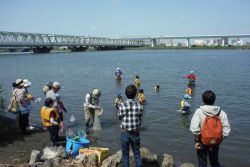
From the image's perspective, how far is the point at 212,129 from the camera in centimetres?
600

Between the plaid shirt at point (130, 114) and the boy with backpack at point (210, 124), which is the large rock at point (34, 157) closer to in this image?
the plaid shirt at point (130, 114)

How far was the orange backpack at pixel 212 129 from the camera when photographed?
6.00 m

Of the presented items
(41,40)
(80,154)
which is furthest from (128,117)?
(41,40)

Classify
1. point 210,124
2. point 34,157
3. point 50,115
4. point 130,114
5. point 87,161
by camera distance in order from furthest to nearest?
point 50,115 < point 34,157 < point 87,161 < point 130,114 < point 210,124

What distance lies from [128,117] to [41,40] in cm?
12486

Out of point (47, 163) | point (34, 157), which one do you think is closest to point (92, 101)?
point (34, 157)

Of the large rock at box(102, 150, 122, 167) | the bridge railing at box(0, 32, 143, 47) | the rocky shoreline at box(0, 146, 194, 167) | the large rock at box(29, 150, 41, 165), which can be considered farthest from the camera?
the bridge railing at box(0, 32, 143, 47)

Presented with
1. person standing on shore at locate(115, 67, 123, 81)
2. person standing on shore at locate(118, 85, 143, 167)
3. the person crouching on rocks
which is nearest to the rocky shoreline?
the person crouching on rocks

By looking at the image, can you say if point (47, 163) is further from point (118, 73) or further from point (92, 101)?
point (118, 73)

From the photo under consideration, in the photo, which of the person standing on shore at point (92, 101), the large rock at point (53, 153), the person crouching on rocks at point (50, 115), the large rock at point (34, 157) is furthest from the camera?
the person standing on shore at point (92, 101)

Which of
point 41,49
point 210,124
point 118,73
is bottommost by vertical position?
point 118,73

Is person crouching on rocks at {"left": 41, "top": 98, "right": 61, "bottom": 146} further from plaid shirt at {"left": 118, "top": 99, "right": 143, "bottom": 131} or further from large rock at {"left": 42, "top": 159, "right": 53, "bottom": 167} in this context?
plaid shirt at {"left": 118, "top": 99, "right": 143, "bottom": 131}

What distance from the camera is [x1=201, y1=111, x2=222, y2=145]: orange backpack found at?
6.00 meters

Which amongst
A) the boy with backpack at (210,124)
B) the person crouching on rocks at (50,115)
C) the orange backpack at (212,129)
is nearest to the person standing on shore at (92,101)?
the person crouching on rocks at (50,115)
